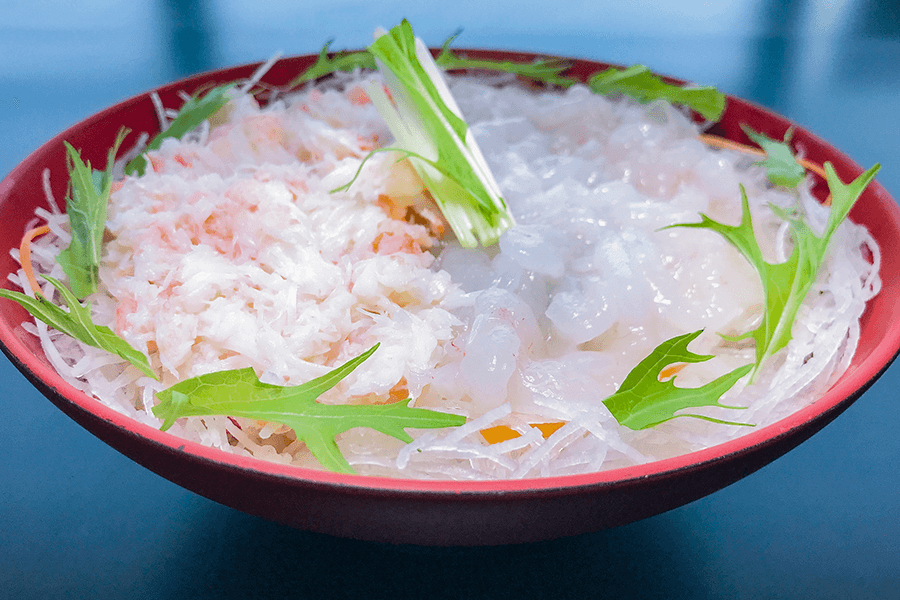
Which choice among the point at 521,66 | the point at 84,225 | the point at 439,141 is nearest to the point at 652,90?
the point at 521,66

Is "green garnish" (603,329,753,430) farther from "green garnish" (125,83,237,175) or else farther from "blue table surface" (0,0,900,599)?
"green garnish" (125,83,237,175)

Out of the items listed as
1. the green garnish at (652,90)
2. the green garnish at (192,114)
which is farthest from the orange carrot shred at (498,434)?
→ the green garnish at (652,90)

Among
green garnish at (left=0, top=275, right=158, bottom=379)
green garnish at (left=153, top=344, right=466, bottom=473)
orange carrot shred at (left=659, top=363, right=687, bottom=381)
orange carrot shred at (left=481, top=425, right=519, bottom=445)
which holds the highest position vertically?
green garnish at (left=0, top=275, right=158, bottom=379)

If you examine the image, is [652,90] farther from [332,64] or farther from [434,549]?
[434,549]

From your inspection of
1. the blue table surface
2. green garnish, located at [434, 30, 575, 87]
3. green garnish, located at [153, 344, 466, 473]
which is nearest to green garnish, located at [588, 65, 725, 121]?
green garnish, located at [434, 30, 575, 87]

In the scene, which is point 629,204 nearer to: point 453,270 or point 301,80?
point 453,270

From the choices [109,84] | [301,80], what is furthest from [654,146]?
[109,84]
